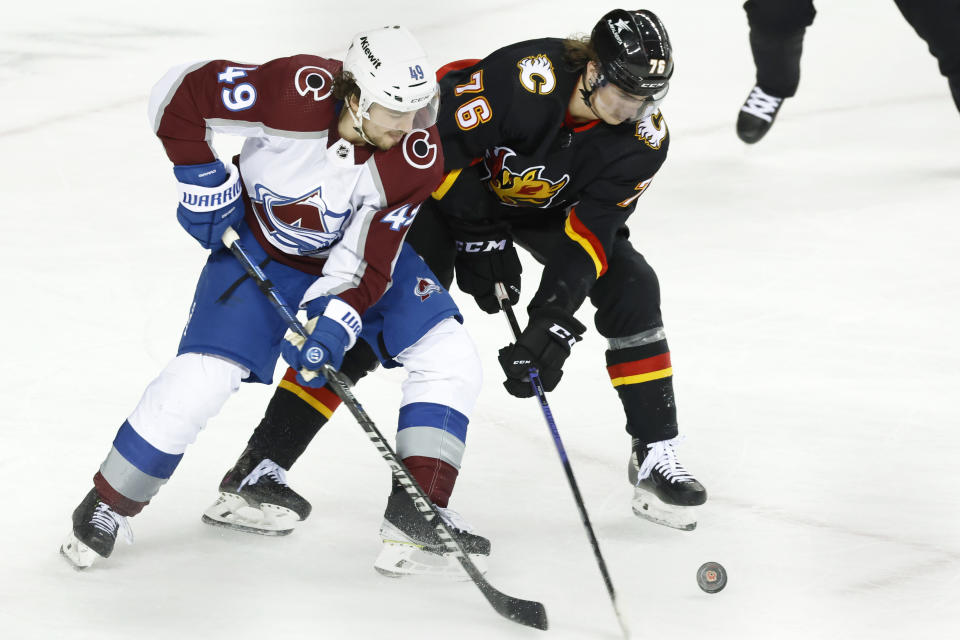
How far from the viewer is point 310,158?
96.5 inches

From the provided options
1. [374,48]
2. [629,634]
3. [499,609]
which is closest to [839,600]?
[629,634]

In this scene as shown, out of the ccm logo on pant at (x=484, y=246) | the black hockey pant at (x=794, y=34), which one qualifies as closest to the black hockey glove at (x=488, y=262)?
the ccm logo on pant at (x=484, y=246)

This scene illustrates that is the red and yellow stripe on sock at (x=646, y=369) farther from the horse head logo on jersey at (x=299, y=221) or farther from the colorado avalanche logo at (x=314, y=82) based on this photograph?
the colorado avalanche logo at (x=314, y=82)

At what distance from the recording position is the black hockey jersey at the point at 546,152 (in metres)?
2.70

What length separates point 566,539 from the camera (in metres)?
2.70

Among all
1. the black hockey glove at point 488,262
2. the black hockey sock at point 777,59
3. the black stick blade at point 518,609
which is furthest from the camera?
the black hockey sock at point 777,59

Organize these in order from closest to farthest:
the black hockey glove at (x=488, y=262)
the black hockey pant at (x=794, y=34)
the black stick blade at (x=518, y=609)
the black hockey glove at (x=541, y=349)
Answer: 1. the black stick blade at (x=518, y=609)
2. the black hockey glove at (x=541, y=349)
3. the black hockey glove at (x=488, y=262)
4. the black hockey pant at (x=794, y=34)

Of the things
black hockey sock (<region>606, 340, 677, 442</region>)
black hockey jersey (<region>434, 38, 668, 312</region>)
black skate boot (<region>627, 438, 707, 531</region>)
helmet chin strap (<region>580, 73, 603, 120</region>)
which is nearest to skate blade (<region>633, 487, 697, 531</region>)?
black skate boot (<region>627, 438, 707, 531</region>)

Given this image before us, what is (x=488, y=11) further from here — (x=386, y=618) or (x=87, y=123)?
(x=386, y=618)

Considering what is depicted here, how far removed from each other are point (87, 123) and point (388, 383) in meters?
2.37

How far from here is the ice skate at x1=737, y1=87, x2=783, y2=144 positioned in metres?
5.18

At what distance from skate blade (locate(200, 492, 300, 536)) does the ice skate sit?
3.16 meters

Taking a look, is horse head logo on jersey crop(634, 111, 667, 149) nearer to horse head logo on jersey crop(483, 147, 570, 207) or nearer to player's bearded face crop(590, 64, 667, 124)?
player's bearded face crop(590, 64, 667, 124)

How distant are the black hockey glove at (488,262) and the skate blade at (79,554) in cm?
100
